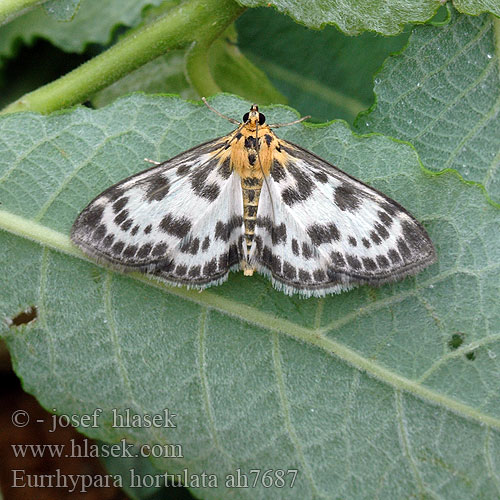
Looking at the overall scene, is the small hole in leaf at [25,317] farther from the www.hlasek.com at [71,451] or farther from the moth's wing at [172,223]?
the www.hlasek.com at [71,451]

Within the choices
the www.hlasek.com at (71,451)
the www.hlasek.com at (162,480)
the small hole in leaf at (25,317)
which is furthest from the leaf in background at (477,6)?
the www.hlasek.com at (71,451)

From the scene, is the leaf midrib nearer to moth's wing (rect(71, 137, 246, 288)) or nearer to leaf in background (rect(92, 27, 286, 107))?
moth's wing (rect(71, 137, 246, 288))

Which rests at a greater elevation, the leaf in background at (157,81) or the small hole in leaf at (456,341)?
the leaf in background at (157,81)

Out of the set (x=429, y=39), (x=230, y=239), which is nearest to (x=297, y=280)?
(x=230, y=239)

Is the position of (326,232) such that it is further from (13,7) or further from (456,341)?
(13,7)

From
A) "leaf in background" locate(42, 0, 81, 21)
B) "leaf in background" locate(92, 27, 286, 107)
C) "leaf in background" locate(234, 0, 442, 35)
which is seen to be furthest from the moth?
"leaf in background" locate(42, 0, 81, 21)

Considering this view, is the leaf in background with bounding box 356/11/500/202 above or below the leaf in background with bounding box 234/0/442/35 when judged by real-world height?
below

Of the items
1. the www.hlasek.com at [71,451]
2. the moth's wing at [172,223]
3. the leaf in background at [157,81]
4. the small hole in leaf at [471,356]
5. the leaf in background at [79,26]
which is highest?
the leaf in background at [79,26]

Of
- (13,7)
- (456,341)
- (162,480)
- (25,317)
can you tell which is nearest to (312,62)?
(13,7)
